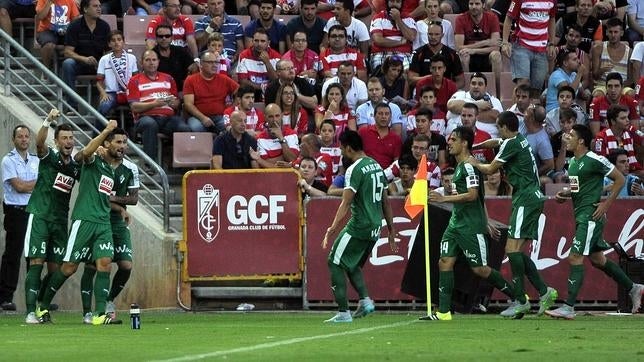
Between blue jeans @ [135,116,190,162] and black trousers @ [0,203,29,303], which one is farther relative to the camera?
blue jeans @ [135,116,190,162]

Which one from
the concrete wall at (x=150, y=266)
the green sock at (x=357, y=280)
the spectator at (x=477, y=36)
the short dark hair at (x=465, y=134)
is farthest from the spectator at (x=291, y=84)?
the green sock at (x=357, y=280)

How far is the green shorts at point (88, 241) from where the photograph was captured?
17.0m

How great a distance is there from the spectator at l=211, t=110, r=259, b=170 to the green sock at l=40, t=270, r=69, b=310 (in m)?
4.13

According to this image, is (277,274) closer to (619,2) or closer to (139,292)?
(139,292)

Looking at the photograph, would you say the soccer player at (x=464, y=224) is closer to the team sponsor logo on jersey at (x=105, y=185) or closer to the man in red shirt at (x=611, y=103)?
the team sponsor logo on jersey at (x=105, y=185)

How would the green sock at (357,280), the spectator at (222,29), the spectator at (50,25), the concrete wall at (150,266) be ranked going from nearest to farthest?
the green sock at (357,280) < the concrete wall at (150,266) < the spectator at (50,25) < the spectator at (222,29)

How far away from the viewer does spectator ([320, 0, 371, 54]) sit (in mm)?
23953

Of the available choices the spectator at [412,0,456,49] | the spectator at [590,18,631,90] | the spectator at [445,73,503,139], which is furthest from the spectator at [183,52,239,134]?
the spectator at [590,18,631,90]

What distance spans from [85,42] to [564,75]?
7339mm

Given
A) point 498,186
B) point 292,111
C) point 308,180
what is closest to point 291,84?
point 292,111

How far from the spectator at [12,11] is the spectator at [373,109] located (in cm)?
559

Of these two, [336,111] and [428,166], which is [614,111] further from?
[336,111]

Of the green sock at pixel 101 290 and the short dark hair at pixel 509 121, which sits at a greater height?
the short dark hair at pixel 509 121

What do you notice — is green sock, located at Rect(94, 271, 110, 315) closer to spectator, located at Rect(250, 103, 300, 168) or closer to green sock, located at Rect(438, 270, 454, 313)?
green sock, located at Rect(438, 270, 454, 313)
